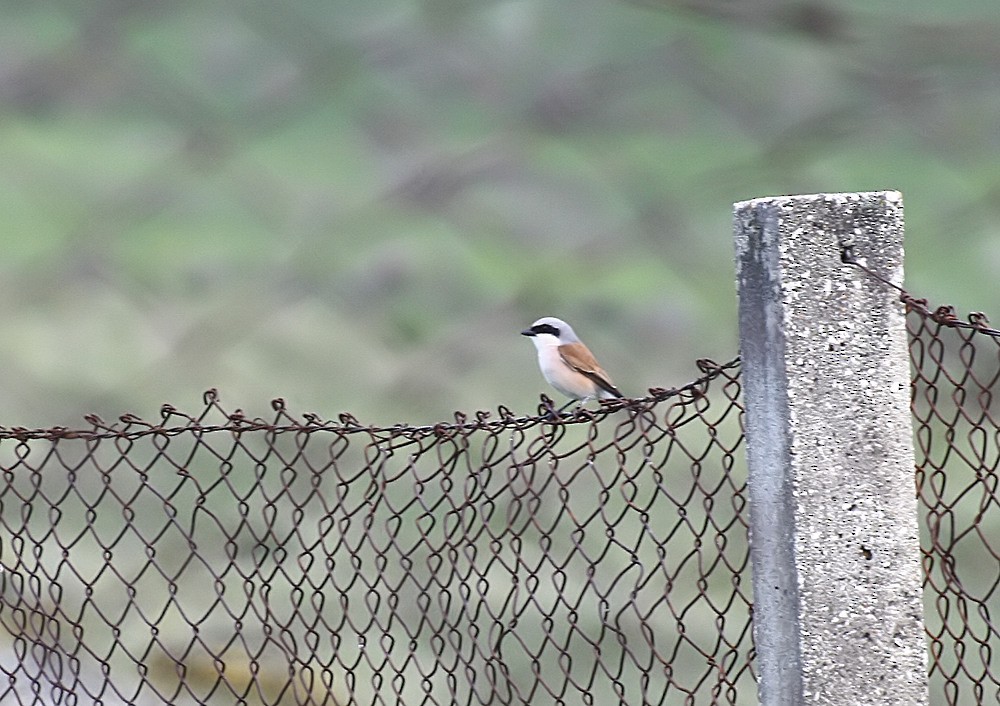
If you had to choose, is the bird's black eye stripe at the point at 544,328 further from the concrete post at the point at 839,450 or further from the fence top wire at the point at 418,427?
the concrete post at the point at 839,450

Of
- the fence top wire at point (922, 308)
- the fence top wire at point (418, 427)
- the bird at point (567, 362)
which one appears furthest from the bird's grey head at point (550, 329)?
the fence top wire at point (922, 308)

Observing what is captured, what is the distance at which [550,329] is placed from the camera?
2.17 metres

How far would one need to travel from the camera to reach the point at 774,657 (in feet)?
3.68

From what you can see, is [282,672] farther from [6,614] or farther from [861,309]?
[861,309]

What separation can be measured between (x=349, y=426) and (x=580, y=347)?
871 millimetres

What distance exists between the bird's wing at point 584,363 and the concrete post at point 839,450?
3.80ft

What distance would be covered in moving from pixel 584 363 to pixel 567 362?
4cm

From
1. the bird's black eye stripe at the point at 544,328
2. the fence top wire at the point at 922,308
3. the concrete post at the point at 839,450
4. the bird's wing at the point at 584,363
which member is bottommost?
the concrete post at the point at 839,450

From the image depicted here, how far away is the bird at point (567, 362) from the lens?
85.0 inches

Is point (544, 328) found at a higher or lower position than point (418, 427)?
higher

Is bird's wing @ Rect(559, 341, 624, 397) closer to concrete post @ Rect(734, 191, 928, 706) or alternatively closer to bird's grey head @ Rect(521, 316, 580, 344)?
bird's grey head @ Rect(521, 316, 580, 344)

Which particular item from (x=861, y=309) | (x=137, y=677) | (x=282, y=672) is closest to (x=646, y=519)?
(x=861, y=309)

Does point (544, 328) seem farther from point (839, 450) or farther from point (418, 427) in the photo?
point (839, 450)

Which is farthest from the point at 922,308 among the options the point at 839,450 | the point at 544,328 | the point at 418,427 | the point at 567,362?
the point at 567,362
